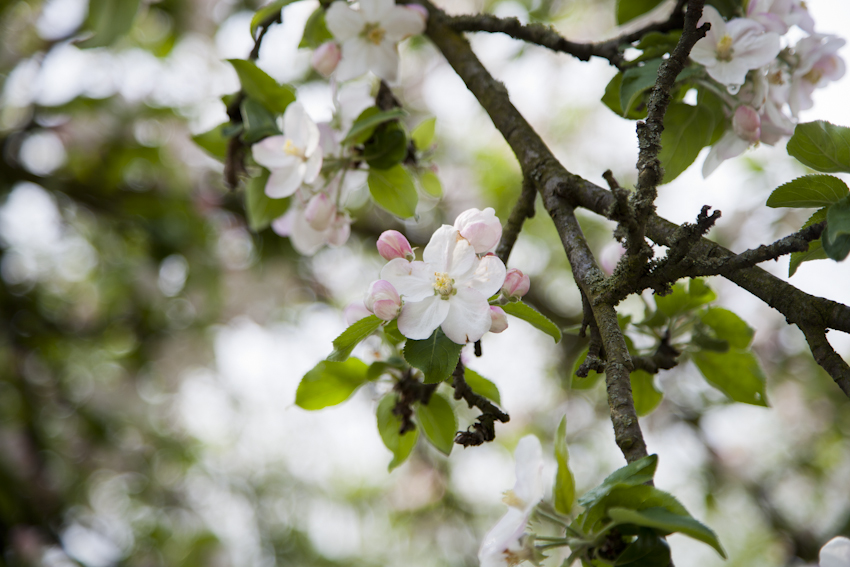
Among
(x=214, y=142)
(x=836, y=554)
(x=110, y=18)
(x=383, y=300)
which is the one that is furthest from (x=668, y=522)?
(x=110, y=18)

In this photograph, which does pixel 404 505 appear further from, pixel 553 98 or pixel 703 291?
pixel 703 291

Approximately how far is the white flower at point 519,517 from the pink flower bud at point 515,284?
0.12m

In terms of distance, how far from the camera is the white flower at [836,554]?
0.39m

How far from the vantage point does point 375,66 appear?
2.53ft

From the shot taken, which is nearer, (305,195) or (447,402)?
(447,402)

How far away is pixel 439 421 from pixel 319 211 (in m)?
0.29

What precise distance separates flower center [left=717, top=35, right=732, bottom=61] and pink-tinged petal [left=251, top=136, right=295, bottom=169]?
469 millimetres

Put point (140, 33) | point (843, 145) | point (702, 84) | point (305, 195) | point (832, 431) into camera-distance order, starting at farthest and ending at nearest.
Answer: point (140, 33)
point (832, 431)
point (305, 195)
point (702, 84)
point (843, 145)

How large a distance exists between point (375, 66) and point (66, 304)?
2.52m

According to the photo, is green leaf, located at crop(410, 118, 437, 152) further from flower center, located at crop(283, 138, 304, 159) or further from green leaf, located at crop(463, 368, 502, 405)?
green leaf, located at crop(463, 368, 502, 405)

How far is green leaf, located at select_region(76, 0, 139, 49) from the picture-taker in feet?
3.10

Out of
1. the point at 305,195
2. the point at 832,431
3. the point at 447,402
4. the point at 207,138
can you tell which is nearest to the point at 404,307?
the point at 447,402

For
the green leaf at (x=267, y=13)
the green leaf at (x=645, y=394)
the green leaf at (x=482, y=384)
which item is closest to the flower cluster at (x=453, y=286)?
the green leaf at (x=482, y=384)

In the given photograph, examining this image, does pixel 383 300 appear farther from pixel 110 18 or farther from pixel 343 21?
pixel 110 18
